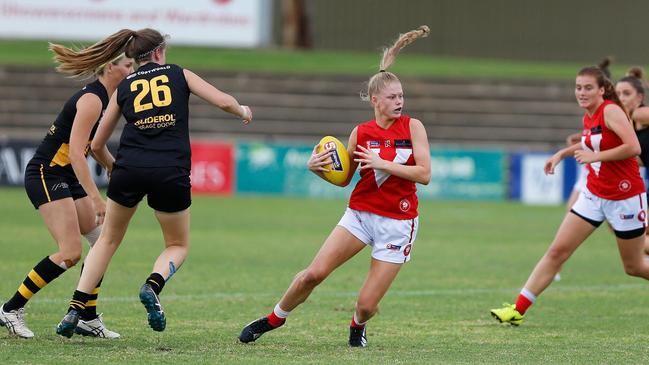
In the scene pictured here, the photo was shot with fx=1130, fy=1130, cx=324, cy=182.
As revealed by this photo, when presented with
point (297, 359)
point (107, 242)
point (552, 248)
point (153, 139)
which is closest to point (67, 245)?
point (107, 242)

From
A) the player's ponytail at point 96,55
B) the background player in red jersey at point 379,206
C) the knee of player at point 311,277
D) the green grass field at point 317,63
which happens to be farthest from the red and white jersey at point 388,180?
the green grass field at point 317,63

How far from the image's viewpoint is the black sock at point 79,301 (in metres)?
7.32

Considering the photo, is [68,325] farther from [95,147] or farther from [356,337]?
[356,337]

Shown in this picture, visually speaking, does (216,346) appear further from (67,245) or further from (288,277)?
(288,277)

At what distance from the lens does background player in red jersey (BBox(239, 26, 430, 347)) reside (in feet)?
24.8

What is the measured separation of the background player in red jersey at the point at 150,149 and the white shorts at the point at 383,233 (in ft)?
3.41

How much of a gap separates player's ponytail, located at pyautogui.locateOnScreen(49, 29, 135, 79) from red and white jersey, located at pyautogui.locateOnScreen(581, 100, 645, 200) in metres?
3.74

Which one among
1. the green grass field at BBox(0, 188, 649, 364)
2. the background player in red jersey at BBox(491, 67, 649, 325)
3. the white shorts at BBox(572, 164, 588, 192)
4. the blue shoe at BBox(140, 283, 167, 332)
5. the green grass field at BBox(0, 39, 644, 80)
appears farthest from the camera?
the green grass field at BBox(0, 39, 644, 80)

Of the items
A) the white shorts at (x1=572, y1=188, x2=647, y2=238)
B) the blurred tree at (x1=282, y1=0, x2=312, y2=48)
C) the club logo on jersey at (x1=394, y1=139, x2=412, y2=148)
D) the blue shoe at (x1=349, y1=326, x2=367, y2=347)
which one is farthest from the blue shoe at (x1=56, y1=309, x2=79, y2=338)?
the blurred tree at (x1=282, y1=0, x2=312, y2=48)

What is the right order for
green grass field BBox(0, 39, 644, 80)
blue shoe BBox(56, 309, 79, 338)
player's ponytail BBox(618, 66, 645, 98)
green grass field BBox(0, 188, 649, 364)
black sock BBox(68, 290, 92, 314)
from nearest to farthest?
blue shoe BBox(56, 309, 79, 338)
black sock BBox(68, 290, 92, 314)
green grass field BBox(0, 188, 649, 364)
player's ponytail BBox(618, 66, 645, 98)
green grass field BBox(0, 39, 644, 80)

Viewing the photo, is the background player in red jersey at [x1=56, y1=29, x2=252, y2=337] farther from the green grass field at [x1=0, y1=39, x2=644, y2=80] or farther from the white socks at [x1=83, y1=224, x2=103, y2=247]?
the green grass field at [x1=0, y1=39, x2=644, y2=80]

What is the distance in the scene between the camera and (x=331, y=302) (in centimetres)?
1041

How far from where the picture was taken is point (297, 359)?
7117 millimetres

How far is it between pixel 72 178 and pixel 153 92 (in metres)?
1.27
